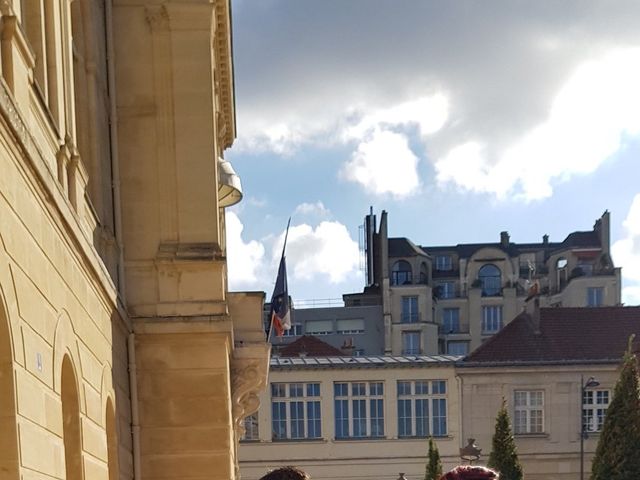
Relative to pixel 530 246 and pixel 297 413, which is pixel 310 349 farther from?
pixel 530 246

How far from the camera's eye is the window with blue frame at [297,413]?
1553 inches

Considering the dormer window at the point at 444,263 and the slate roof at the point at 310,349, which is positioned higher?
the dormer window at the point at 444,263

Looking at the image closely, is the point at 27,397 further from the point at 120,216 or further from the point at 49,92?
the point at 120,216

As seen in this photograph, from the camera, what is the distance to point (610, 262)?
72938mm

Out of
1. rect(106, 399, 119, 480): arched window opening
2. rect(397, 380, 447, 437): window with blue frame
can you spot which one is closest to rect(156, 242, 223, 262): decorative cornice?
rect(106, 399, 119, 480): arched window opening

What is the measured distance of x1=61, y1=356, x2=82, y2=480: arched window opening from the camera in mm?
7781

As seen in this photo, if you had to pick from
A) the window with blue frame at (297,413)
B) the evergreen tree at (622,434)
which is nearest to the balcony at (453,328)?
the window with blue frame at (297,413)

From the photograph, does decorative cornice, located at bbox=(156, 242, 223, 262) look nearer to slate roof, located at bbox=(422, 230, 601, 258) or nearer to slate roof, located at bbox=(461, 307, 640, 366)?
slate roof, located at bbox=(461, 307, 640, 366)

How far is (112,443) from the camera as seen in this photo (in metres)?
10.3

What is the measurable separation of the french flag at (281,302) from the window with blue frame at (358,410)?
59.9ft

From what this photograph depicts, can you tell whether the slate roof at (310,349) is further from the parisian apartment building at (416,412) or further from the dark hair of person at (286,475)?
the dark hair of person at (286,475)

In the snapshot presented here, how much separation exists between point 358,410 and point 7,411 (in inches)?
1363

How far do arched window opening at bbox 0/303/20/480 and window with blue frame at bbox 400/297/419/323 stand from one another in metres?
66.8

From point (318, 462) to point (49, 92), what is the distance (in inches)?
1297
